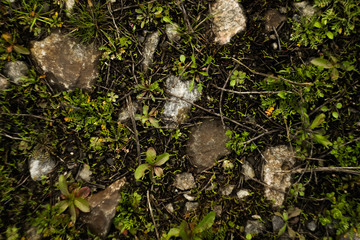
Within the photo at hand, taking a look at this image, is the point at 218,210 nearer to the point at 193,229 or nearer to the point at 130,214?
the point at 193,229

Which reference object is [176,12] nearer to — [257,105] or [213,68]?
[213,68]

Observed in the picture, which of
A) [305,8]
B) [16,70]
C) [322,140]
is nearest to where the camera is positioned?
[322,140]

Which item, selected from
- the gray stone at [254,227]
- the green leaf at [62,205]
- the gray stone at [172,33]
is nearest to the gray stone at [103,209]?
the green leaf at [62,205]

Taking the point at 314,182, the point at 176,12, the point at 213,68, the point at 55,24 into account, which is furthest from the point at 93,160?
the point at 314,182

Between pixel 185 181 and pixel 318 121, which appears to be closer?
pixel 318 121

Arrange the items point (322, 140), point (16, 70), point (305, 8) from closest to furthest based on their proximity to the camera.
A: point (322, 140), point (305, 8), point (16, 70)

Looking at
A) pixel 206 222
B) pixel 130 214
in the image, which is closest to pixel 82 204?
pixel 130 214
